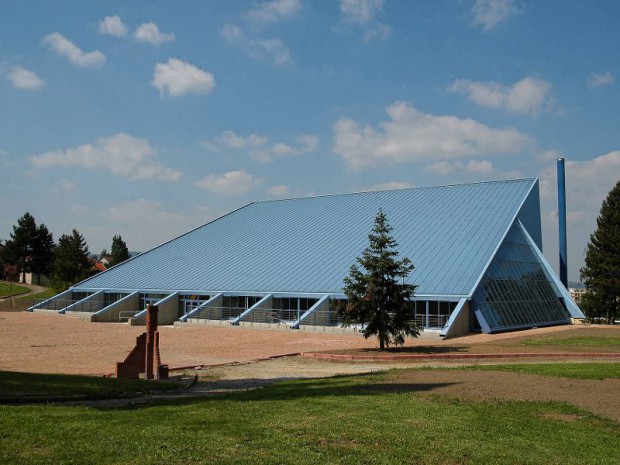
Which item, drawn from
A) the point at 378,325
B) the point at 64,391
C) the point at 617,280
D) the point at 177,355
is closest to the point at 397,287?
the point at 378,325

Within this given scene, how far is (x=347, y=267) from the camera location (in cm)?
4384

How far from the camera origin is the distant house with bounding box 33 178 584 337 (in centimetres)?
3841

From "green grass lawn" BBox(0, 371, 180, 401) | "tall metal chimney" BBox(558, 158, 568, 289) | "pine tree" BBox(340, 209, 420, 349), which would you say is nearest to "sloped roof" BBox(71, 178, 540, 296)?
"tall metal chimney" BBox(558, 158, 568, 289)

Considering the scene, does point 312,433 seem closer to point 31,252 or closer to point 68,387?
point 68,387

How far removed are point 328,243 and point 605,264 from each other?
27.5 m

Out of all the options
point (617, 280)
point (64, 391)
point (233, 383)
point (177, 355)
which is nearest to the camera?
point (64, 391)

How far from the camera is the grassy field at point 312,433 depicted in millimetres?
7840

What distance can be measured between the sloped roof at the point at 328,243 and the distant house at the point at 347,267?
122 millimetres

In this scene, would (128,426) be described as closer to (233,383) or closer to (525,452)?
(525,452)

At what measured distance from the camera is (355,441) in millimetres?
8859

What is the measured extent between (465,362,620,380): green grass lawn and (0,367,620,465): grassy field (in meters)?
5.65

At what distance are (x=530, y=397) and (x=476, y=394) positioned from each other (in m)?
1.18

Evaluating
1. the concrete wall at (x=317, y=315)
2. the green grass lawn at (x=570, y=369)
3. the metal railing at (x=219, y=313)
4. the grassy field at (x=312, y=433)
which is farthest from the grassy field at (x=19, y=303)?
the grassy field at (x=312, y=433)

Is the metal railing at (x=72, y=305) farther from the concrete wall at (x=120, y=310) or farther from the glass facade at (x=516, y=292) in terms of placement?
the glass facade at (x=516, y=292)
